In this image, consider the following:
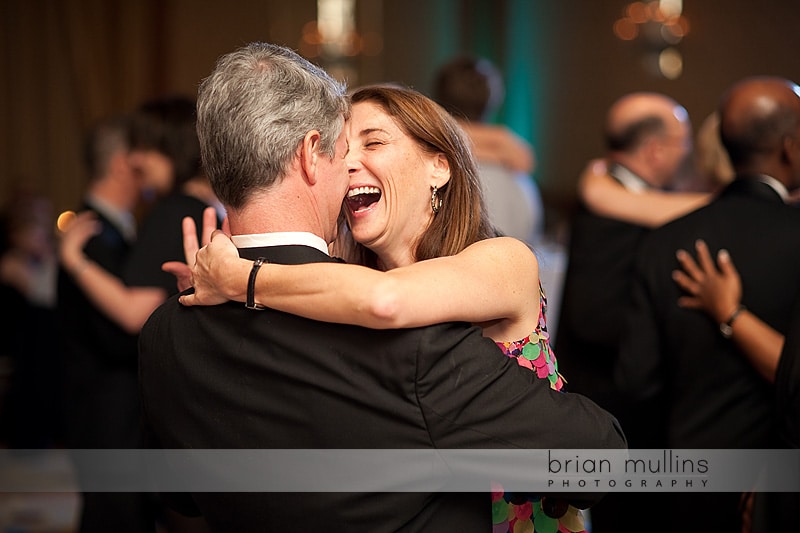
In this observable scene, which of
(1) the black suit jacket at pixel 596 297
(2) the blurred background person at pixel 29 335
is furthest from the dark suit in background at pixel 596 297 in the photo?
(2) the blurred background person at pixel 29 335

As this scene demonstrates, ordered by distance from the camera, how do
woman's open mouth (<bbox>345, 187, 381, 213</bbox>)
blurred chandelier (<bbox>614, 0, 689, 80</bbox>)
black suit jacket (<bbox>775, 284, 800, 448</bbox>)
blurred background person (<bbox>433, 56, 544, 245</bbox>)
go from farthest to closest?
blurred chandelier (<bbox>614, 0, 689, 80</bbox>) < blurred background person (<bbox>433, 56, 544, 245</bbox>) < black suit jacket (<bbox>775, 284, 800, 448</bbox>) < woman's open mouth (<bbox>345, 187, 381, 213</bbox>)

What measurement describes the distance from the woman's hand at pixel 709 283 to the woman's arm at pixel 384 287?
106 centimetres

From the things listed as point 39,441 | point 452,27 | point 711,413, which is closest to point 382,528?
point 711,413

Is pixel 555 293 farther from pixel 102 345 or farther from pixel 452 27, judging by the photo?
pixel 452 27

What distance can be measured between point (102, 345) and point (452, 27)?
653cm

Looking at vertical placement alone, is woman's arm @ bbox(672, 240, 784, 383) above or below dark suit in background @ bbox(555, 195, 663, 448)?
above

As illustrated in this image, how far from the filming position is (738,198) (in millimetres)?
2668

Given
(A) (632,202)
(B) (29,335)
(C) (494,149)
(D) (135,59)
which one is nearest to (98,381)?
(C) (494,149)

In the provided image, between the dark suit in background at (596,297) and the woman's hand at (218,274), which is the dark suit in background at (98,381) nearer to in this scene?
the dark suit in background at (596,297)

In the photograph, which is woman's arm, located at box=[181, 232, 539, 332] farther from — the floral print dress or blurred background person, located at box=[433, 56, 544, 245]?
blurred background person, located at box=[433, 56, 544, 245]

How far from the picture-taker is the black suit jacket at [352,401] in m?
1.48

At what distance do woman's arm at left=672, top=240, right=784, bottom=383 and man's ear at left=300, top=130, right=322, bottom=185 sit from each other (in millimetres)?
1401

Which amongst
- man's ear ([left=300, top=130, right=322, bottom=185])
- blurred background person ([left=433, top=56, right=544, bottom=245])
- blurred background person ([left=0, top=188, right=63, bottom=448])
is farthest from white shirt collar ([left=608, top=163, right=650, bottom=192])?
blurred background person ([left=0, top=188, right=63, bottom=448])

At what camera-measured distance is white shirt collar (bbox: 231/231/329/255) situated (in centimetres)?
160
